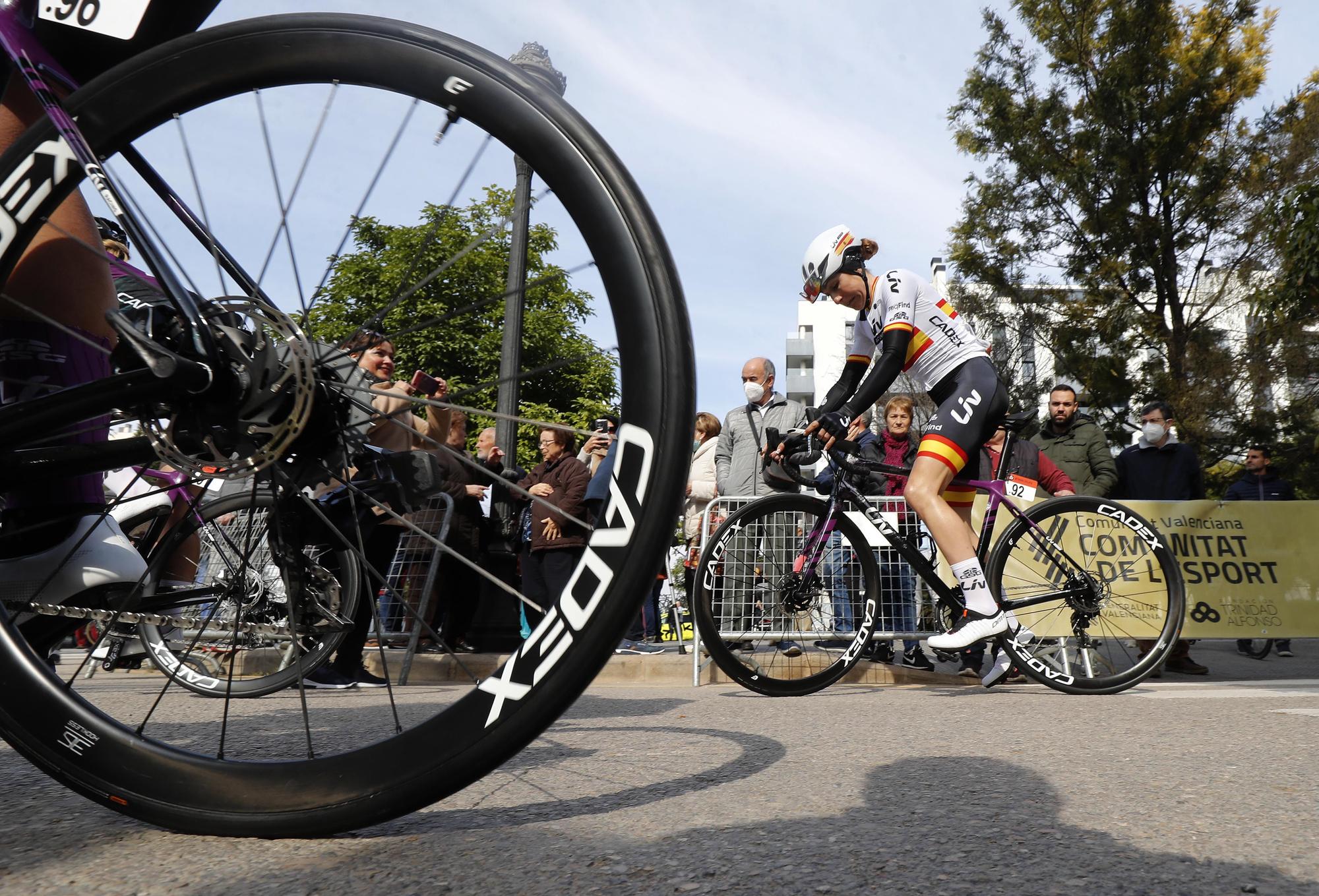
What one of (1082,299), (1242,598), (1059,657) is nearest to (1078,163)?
(1082,299)

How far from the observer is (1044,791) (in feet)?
7.77

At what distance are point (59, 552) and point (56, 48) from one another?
0.93 m

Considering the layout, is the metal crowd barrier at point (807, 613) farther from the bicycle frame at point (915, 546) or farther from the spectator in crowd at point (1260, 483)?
the spectator in crowd at point (1260, 483)

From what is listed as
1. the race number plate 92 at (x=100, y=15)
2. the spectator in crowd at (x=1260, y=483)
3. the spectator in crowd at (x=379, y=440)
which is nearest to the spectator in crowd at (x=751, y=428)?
the spectator in crowd at (x=379, y=440)

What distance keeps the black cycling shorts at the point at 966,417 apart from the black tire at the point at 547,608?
3479 millimetres

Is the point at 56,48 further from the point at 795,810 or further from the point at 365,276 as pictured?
the point at 795,810

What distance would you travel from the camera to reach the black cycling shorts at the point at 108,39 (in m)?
2.08

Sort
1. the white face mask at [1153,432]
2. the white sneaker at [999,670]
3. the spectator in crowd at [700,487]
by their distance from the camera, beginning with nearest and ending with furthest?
the white sneaker at [999,670], the spectator in crowd at [700,487], the white face mask at [1153,432]

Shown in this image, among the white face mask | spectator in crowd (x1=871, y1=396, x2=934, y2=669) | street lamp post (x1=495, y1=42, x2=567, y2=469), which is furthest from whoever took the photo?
the white face mask

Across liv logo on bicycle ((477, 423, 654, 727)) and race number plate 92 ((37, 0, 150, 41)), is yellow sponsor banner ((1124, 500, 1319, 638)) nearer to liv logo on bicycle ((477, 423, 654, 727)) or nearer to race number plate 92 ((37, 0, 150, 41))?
liv logo on bicycle ((477, 423, 654, 727))

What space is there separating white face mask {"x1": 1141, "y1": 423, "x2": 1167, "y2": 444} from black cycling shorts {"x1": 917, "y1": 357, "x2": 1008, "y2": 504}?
3723 mm

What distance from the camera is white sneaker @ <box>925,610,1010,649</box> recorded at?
15.8ft

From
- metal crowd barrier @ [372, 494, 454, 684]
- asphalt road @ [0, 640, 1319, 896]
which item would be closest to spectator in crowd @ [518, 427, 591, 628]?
metal crowd barrier @ [372, 494, 454, 684]

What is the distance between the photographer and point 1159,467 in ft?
26.8
